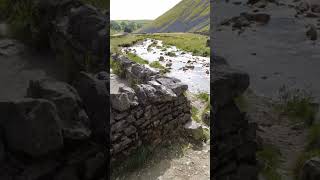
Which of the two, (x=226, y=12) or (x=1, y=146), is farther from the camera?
(x=226, y=12)

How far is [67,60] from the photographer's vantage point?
3.78m

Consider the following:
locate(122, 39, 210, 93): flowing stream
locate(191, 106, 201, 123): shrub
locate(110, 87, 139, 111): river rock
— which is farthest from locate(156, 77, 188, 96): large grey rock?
locate(122, 39, 210, 93): flowing stream

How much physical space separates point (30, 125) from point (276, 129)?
2442 millimetres

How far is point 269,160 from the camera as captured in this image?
3771 mm

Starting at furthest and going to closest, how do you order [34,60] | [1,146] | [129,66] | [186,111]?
[129,66] → [186,111] → [34,60] → [1,146]

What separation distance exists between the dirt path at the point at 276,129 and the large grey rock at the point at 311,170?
0.14 meters

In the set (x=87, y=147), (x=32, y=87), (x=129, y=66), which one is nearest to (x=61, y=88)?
(x=32, y=87)

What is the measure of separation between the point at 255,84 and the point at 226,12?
81cm

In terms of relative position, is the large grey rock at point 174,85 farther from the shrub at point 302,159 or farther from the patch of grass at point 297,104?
the shrub at point 302,159

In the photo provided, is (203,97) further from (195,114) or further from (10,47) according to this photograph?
(10,47)

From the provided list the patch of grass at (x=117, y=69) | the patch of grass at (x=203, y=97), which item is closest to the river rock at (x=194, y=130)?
the patch of grass at (x=203, y=97)

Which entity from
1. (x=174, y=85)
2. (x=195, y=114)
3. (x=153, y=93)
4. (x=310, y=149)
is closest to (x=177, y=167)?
(x=153, y=93)

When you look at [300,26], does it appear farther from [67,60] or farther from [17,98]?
[17,98]

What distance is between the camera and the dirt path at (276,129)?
3.75 metres
